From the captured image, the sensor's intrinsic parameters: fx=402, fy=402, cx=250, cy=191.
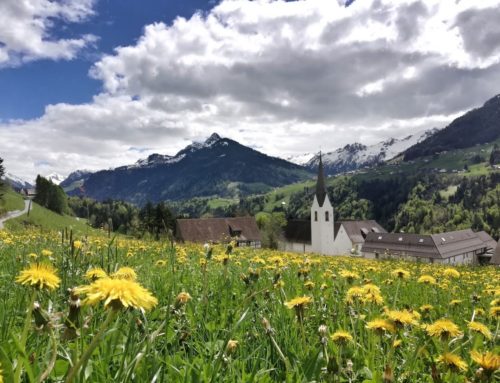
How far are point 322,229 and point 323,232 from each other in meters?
0.95

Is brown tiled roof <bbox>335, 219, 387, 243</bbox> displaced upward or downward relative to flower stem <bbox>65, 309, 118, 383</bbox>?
downward

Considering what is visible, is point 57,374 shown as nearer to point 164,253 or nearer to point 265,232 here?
point 164,253

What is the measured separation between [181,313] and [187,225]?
9052cm

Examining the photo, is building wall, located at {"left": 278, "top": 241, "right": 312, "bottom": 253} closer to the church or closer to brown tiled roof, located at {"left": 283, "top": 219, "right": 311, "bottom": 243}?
the church

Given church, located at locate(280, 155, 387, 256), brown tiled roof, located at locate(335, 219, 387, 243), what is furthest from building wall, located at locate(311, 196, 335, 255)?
brown tiled roof, located at locate(335, 219, 387, 243)

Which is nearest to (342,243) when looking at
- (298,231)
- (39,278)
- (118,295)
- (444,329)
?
(298,231)

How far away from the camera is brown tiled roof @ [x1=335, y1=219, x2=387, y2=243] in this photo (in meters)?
128

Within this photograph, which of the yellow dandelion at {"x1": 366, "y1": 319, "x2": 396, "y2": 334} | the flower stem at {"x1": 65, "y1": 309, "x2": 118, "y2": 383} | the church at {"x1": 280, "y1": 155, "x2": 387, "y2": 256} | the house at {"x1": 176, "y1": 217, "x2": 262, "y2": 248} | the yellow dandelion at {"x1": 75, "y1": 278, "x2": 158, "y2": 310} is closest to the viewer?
the flower stem at {"x1": 65, "y1": 309, "x2": 118, "y2": 383}

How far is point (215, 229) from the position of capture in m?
97.4

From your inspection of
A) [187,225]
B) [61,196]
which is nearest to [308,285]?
[187,225]

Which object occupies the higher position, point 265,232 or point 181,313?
point 181,313

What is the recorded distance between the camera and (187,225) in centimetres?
9238

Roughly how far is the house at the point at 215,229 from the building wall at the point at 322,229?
22.7 m

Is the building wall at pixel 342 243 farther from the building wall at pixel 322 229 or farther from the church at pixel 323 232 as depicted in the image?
the building wall at pixel 322 229
